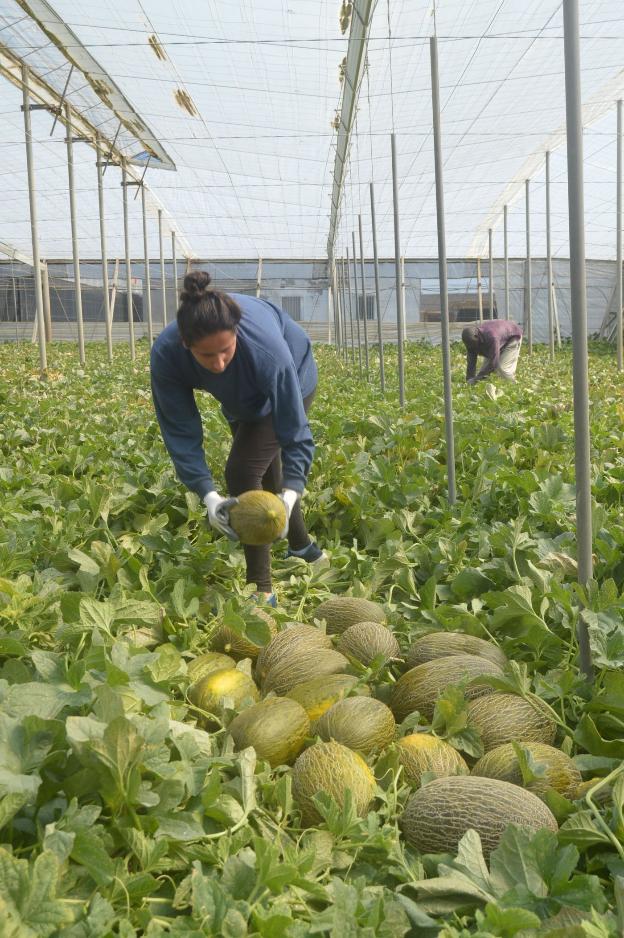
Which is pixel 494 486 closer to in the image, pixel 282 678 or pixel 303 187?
pixel 282 678

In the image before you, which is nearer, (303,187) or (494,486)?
(494,486)

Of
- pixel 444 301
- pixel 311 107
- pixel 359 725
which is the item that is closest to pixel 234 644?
pixel 359 725

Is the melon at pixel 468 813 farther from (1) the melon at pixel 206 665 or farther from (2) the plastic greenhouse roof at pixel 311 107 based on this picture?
(2) the plastic greenhouse roof at pixel 311 107

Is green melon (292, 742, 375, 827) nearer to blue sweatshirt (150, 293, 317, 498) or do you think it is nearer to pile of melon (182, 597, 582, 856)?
pile of melon (182, 597, 582, 856)

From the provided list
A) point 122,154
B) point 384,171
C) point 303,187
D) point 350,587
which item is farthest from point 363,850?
point 303,187

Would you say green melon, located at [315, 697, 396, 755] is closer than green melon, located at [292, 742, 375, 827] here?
No

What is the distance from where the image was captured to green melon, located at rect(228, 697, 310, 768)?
7.19 ft

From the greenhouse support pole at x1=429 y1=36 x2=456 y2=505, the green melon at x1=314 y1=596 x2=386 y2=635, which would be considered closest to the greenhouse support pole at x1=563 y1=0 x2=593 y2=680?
the green melon at x1=314 y1=596 x2=386 y2=635

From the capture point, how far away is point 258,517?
131 inches

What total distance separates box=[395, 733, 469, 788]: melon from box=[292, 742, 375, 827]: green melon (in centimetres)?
10

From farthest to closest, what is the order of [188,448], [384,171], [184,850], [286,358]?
[384,171]
[188,448]
[286,358]
[184,850]

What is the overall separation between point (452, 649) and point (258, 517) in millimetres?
995

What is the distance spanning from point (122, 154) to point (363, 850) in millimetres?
19757

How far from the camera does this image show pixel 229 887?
1.66 meters
